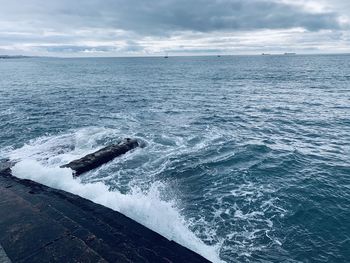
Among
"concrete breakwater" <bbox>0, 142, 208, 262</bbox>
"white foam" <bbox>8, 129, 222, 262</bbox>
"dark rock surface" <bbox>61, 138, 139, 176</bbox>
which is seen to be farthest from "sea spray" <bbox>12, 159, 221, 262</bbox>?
"concrete breakwater" <bbox>0, 142, 208, 262</bbox>

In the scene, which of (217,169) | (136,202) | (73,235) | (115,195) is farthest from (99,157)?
(73,235)

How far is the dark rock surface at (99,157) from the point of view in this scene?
25078mm

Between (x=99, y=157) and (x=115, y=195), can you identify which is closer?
(x=115, y=195)

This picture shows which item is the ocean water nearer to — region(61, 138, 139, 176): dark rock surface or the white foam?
the white foam

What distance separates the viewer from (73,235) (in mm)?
14930

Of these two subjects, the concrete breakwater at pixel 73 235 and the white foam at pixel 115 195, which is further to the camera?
the white foam at pixel 115 195

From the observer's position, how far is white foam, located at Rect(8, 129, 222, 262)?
17.3 metres

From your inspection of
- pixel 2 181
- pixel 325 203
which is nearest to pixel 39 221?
pixel 2 181

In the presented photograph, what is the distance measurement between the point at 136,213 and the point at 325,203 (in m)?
14.0

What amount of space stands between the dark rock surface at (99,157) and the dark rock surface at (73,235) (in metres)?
5.45

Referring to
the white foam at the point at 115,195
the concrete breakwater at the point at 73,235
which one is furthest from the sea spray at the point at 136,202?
the concrete breakwater at the point at 73,235

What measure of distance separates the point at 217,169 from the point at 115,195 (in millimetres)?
10279

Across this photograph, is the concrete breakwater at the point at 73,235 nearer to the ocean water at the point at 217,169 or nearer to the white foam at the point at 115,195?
the white foam at the point at 115,195

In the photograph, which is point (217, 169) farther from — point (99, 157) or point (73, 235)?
point (73, 235)
